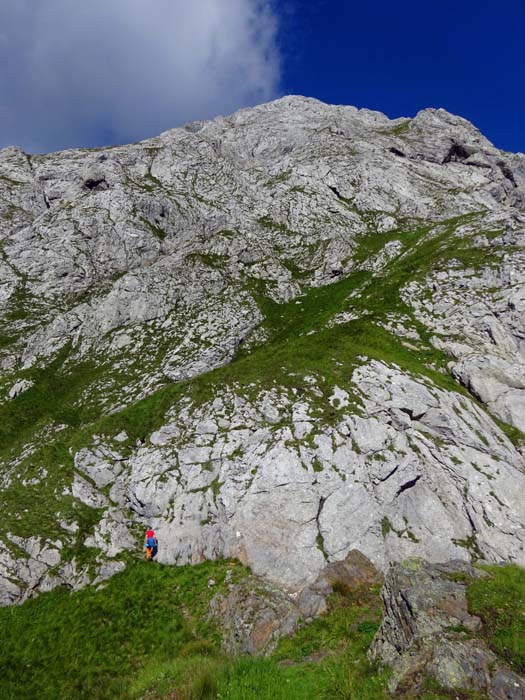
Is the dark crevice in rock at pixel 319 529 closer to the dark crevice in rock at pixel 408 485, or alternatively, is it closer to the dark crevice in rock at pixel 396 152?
the dark crevice in rock at pixel 408 485

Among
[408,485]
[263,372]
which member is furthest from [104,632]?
[263,372]

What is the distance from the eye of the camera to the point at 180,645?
18.1m

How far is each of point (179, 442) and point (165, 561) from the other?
309 inches

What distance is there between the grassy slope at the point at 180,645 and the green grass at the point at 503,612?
30mm

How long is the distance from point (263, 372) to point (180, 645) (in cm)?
1893

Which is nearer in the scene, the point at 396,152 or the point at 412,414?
the point at 412,414

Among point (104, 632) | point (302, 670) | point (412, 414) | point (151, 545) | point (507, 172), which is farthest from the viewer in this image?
point (507, 172)

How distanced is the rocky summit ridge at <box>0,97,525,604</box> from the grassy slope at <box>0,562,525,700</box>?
1.81 m

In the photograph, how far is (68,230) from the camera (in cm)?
7100

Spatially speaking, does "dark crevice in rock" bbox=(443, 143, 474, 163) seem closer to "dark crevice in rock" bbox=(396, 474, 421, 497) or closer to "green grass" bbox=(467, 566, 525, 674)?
"dark crevice in rock" bbox=(396, 474, 421, 497)

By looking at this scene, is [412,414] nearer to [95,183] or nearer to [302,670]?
[302,670]

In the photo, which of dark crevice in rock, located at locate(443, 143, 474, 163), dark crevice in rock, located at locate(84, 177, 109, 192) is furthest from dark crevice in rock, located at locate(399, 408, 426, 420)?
dark crevice in rock, located at locate(443, 143, 474, 163)

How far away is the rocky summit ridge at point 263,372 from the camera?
2300 centimetres

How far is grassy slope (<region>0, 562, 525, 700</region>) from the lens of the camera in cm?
1213
